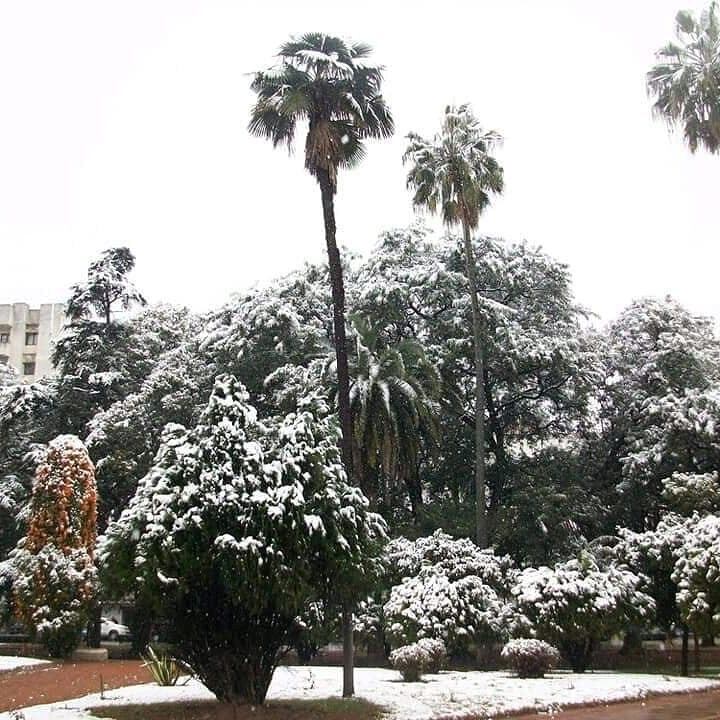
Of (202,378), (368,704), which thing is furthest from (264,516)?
(202,378)

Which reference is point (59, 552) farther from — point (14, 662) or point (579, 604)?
Result: point (579, 604)

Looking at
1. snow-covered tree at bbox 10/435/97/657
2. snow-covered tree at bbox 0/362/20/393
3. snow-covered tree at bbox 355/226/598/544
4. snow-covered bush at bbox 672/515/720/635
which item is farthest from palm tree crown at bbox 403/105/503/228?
snow-covered tree at bbox 0/362/20/393

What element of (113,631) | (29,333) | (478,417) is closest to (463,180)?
(478,417)

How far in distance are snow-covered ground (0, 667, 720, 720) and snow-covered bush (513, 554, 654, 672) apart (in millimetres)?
2338

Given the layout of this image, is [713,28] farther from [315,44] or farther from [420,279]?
[420,279]

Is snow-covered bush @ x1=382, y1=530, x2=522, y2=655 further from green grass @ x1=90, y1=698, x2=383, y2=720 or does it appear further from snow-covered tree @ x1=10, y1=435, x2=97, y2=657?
green grass @ x1=90, y1=698, x2=383, y2=720

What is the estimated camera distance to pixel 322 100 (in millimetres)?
20203

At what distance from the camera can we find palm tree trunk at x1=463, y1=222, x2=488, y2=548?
3081 centimetres

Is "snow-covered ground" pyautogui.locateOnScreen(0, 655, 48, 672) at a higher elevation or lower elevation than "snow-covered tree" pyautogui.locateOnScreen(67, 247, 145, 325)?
lower

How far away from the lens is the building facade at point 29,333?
87.4 m

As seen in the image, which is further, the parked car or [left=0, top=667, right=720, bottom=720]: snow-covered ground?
the parked car

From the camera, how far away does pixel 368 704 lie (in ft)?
50.3

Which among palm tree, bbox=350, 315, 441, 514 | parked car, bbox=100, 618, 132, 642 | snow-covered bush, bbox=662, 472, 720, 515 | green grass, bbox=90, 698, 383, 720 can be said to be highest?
palm tree, bbox=350, 315, 441, 514

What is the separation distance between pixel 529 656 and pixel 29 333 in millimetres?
79129
